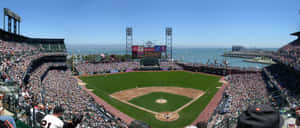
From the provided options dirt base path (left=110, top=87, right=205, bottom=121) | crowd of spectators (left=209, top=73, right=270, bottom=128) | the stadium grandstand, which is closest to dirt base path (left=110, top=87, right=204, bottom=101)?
dirt base path (left=110, top=87, right=205, bottom=121)

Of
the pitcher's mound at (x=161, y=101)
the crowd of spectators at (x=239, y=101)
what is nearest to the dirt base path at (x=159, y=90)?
the pitcher's mound at (x=161, y=101)

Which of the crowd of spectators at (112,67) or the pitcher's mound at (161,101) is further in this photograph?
the crowd of spectators at (112,67)

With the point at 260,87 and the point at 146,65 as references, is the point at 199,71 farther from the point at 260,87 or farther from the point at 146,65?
the point at 260,87

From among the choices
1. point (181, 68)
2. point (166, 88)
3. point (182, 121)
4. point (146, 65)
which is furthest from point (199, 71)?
point (182, 121)

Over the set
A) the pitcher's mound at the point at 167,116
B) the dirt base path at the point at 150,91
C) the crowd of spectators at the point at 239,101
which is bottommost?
the pitcher's mound at the point at 167,116

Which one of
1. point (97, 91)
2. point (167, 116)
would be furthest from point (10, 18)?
point (167, 116)

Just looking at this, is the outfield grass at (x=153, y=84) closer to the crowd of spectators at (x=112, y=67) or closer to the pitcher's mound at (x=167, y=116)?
the pitcher's mound at (x=167, y=116)

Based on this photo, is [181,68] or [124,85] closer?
[124,85]

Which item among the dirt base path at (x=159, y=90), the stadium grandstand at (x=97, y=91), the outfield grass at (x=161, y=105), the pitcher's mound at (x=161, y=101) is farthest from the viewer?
the pitcher's mound at (x=161, y=101)
